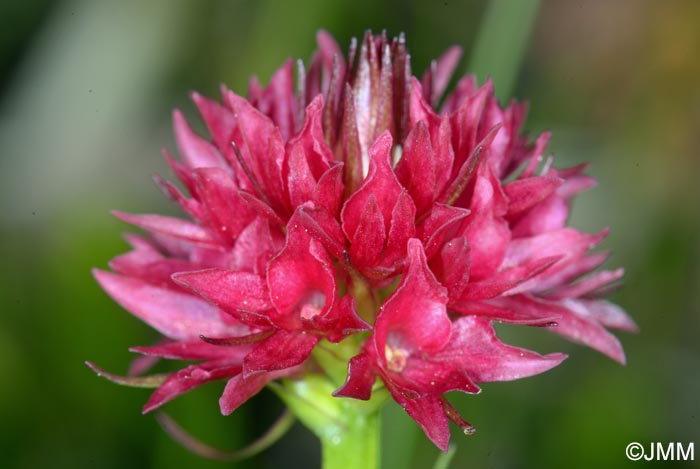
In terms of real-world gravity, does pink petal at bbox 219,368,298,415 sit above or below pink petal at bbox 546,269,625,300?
below

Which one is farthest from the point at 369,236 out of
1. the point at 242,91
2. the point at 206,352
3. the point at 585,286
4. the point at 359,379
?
the point at 242,91

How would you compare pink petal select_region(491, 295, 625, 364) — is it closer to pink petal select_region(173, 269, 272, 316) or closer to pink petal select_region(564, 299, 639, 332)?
pink petal select_region(564, 299, 639, 332)

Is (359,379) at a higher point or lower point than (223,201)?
lower

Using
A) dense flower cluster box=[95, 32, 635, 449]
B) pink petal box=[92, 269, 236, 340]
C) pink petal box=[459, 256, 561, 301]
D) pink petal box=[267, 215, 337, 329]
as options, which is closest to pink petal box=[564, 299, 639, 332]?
dense flower cluster box=[95, 32, 635, 449]

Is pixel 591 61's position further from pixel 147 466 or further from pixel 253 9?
pixel 147 466

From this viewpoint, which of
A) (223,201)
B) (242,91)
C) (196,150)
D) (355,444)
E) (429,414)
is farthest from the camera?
(242,91)

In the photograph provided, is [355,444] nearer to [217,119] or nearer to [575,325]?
[575,325]

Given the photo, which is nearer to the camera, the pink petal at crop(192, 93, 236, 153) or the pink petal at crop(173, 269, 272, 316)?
the pink petal at crop(173, 269, 272, 316)
